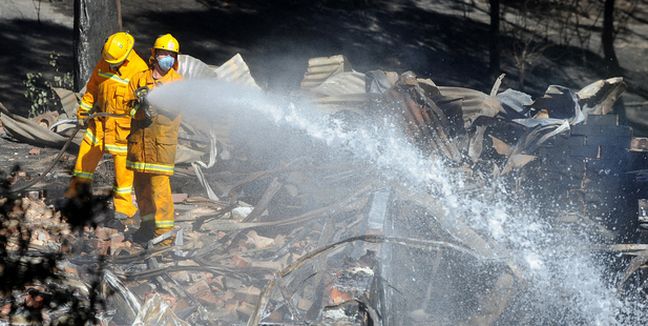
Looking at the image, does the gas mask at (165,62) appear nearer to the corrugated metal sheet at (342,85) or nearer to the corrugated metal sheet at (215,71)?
the corrugated metal sheet at (215,71)

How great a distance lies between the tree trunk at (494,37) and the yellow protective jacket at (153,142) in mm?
8369

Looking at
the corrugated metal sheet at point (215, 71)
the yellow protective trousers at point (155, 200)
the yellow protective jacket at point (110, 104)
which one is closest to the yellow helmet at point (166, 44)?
the yellow protective jacket at point (110, 104)

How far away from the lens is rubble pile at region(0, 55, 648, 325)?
4898mm

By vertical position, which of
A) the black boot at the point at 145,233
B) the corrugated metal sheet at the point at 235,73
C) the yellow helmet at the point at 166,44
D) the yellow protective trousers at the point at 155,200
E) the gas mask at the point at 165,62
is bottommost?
the black boot at the point at 145,233

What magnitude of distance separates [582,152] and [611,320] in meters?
2.55

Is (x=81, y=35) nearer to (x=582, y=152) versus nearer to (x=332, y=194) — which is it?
(x=332, y=194)

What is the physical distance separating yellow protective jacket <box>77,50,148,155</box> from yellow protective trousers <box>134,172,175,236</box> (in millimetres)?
509

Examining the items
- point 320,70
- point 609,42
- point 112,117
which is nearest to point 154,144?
point 112,117

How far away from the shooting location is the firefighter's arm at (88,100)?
7.20 metres

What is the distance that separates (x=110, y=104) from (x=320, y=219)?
2.13m

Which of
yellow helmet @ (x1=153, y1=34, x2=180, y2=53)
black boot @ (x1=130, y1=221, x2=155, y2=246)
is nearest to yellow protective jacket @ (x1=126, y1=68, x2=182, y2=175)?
yellow helmet @ (x1=153, y1=34, x2=180, y2=53)

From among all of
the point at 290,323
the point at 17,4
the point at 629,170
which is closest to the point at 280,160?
the point at 629,170

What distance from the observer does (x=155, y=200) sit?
6.73 meters

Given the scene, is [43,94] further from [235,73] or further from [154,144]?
[154,144]
